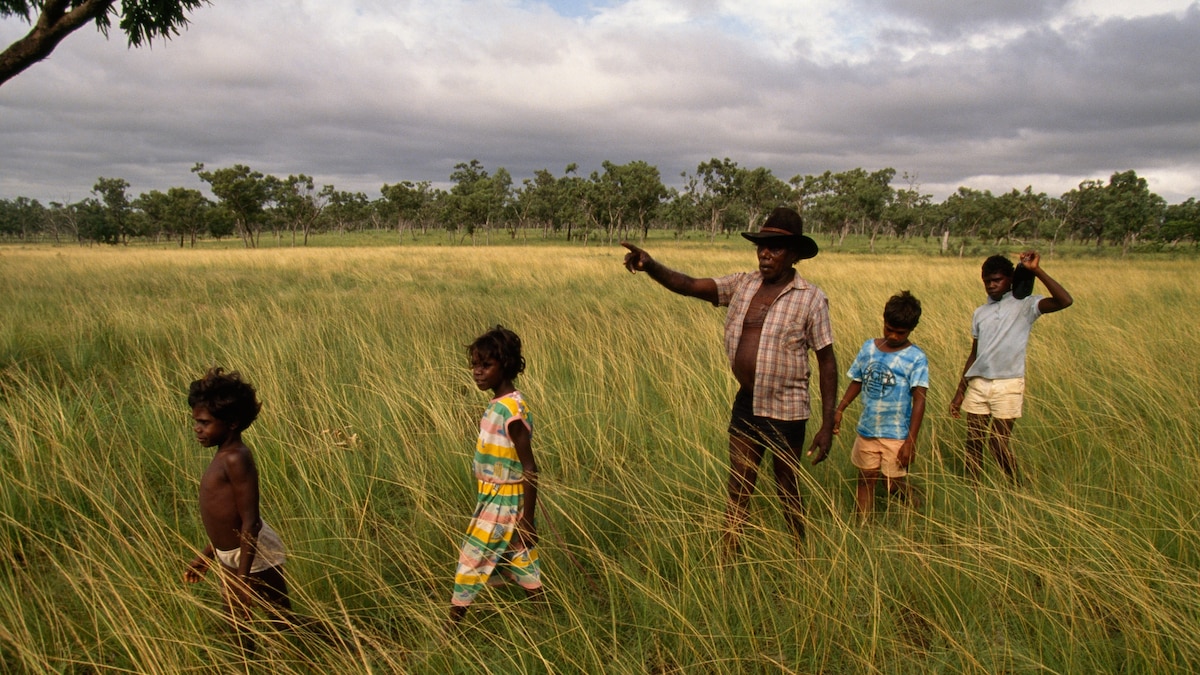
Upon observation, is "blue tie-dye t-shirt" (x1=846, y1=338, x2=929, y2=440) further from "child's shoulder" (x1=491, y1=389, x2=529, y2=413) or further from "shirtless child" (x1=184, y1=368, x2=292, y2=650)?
"shirtless child" (x1=184, y1=368, x2=292, y2=650)

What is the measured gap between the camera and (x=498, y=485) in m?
2.20

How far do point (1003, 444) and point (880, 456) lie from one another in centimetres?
108

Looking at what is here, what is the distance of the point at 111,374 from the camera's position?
5145 millimetres

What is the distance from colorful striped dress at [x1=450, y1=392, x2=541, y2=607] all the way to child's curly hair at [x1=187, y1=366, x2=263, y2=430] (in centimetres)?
81

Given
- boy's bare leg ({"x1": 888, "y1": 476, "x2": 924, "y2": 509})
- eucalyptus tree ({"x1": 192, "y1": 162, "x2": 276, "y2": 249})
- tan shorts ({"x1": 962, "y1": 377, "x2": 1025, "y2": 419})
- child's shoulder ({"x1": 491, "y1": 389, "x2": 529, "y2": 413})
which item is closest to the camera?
child's shoulder ({"x1": 491, "y1": 389, "x2": 529, "y2": 413})

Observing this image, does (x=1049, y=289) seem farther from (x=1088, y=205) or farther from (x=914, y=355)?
(x=1088, y=205)

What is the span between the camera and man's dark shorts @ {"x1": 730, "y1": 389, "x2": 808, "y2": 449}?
277 cm

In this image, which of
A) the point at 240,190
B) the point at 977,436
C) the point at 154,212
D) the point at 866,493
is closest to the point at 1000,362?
the point at 977,436

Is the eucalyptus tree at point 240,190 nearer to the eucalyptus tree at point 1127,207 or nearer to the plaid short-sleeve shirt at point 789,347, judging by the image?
the plaid short-sleeve shirt at point 789,347

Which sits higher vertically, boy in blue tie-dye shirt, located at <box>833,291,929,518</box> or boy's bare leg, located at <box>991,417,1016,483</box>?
→ boy in blue tie-dye shirt, located at <box>833,291,929,518</box>

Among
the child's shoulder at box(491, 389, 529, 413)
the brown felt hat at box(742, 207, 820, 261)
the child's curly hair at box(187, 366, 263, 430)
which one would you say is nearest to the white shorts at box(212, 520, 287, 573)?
the child's curly hair at box(187, 366, 263, 430)

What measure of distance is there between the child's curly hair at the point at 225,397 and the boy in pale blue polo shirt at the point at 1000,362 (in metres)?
3.85

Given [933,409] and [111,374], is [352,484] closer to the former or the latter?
[111,374]

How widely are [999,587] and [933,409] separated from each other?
2.74 meters
